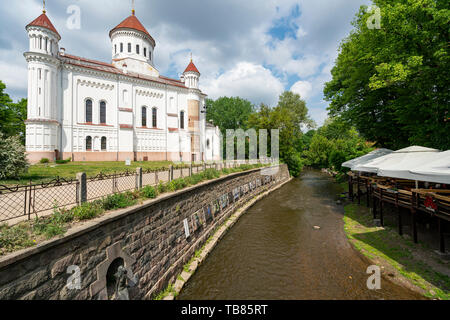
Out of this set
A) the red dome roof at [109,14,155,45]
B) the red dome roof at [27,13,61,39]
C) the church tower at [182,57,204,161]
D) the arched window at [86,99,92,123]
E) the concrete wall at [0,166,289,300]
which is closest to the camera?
the concrete wall at [0,166,289,300]

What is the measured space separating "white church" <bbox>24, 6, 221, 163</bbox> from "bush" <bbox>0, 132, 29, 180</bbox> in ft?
56.5

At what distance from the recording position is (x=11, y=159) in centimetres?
881

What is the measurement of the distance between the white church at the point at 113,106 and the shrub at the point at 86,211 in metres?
25.6

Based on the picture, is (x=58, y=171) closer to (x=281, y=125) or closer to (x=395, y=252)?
(x=395, y=252)

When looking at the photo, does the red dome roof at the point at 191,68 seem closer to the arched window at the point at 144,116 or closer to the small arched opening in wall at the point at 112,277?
the arched window at the point at 144,116

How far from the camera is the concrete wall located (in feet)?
9.23

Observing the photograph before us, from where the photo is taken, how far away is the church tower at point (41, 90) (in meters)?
22.6

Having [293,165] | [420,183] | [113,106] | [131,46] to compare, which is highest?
[131,46]

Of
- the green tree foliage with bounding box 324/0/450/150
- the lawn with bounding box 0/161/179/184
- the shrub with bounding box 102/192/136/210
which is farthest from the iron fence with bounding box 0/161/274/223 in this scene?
the green tree foliage with bounding box 324/0/450/150

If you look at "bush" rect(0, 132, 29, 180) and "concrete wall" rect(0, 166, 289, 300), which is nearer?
"concrete wall" rect(0, 166, 289, 300)

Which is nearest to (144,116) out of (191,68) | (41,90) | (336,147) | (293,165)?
(41,90)

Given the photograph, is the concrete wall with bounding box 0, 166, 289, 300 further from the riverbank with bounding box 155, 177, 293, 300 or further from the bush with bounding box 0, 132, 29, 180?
the bush with bounding box 0, 132, 29, 180

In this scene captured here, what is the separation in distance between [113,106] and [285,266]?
31449 millimetres
